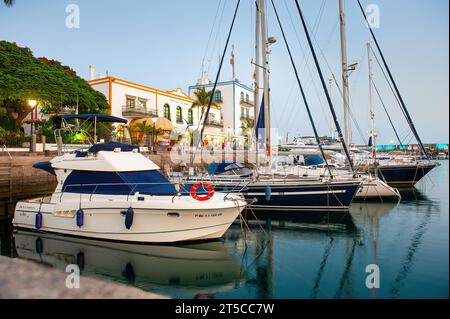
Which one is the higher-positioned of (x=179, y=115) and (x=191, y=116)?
(x=191, y=116)

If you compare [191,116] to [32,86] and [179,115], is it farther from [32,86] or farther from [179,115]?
[32,86]

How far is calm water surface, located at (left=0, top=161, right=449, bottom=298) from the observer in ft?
23.5

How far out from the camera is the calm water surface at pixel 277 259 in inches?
282

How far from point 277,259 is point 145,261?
13.8 ft

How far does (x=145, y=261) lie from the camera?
884cm

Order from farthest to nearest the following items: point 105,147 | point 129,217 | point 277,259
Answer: point 105,147 → point 129,217 → point 277,259

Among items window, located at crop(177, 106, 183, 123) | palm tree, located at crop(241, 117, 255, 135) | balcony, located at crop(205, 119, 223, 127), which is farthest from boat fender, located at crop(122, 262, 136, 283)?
palm tree, located at crop(241, 117, 255, 135)

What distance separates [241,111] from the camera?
168ft

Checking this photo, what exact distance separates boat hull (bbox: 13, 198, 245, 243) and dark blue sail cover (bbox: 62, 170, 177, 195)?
0.65 m

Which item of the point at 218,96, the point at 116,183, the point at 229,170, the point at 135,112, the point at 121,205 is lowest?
the point at 121,205

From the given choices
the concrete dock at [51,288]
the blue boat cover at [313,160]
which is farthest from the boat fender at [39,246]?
the blue boat cover at [313,160]

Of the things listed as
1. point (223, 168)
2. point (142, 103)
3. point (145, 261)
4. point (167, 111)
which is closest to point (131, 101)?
point (142, 103)

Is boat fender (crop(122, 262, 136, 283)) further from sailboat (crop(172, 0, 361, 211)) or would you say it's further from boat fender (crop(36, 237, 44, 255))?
sailboat (crop(172, 0, 361, 211))
